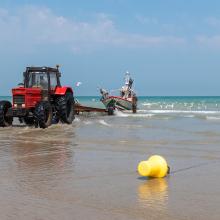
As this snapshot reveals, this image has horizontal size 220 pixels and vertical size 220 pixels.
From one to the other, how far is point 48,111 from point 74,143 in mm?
5640

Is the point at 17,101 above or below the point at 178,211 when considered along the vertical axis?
above

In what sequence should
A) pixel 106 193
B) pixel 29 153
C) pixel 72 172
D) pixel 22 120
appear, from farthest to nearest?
pixel 22 120 < pixel 29 153 < pixel 72 172 < pixel 106 193

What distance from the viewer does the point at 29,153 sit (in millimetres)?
9172

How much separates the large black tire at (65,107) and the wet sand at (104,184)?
7.16 m

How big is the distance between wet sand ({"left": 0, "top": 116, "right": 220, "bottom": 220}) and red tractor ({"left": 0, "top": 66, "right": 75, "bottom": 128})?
19.7 ft

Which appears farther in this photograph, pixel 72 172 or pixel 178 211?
pixel 72 172

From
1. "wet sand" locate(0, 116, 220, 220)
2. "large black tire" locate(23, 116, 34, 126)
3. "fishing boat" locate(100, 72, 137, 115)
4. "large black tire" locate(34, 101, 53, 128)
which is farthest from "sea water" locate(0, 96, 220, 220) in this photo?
"fishing boat" locate(100, 72, 137, 115)

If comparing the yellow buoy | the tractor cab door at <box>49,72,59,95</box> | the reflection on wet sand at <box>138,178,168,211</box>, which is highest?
the tractor cab door at <box>49,72,59,95</box>

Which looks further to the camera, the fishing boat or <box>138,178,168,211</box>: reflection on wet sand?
the fishing boat

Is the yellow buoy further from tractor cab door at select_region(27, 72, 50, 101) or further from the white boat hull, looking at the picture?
the white boat hull

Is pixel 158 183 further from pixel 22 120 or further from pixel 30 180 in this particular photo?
pixel 22 120

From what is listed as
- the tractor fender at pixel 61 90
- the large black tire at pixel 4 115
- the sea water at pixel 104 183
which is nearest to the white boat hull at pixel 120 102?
the tractor fender at pixel 61 90

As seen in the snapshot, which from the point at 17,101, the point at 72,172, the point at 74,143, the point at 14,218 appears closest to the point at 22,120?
the point at 17,101

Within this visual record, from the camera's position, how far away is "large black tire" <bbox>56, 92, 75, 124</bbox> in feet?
57.8
